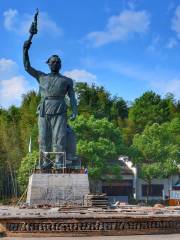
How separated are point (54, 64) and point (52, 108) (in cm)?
184

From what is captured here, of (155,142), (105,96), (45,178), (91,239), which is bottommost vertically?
(91,239)

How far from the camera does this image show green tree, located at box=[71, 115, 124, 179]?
35.7 metres

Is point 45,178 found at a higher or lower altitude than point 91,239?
higher

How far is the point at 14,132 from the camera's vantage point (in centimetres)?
4150

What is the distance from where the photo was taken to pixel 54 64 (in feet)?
62.9

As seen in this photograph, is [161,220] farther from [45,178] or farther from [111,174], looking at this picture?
[111,174]

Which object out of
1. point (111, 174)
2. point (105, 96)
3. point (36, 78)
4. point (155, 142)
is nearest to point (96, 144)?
point (111, 174)

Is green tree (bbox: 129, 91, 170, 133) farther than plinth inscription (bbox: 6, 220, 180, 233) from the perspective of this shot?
Yes

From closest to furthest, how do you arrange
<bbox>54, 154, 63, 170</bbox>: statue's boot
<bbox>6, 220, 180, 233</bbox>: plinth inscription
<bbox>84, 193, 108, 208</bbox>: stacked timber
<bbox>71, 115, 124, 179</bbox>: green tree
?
<bbox>6, 220, 180, 233</bbox>: plinth inscription, <bbox>84, 193, 108, 208</bbox>: stacked timber, <bbox>54, 154, 63, 170</bbox>: statue's boot, <bbox>71, 115, 124, 179</bbox>: green tree

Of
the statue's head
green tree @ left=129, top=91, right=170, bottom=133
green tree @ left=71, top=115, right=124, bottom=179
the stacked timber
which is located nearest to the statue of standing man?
the statue's head

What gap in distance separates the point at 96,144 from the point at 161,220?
78.2ft

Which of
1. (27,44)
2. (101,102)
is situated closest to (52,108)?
(27,44)

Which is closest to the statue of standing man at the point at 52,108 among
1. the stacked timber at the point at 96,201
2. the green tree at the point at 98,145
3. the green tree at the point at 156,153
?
the stacked timber at the point at 96,201

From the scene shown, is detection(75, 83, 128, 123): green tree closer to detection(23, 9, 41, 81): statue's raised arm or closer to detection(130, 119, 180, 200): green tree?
detection(130, 119, 180, 200): green tree
